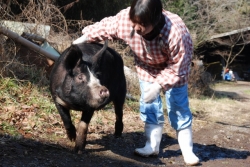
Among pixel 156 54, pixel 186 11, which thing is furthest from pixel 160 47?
pixel 186 11

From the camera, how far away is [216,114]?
8.95 m

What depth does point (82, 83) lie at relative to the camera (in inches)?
162

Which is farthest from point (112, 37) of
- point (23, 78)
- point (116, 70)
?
point (23, 78)

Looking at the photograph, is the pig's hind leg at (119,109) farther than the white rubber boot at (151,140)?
Yes

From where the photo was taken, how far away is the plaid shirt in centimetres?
399

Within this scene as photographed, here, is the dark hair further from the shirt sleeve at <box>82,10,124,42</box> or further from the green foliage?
the green foliage

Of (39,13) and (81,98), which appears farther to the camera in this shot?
(39,13)

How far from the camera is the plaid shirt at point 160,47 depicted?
3990 mm

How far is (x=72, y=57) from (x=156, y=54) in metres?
0.85

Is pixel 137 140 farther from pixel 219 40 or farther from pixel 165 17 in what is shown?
pixel 219 40

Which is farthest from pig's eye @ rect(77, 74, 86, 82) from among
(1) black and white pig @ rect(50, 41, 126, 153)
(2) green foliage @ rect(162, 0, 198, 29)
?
(2) green foliage @ rect(162, 0, 198, 29)

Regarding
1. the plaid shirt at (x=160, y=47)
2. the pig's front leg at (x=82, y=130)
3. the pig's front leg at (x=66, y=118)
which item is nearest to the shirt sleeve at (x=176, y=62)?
the plaid shirt at (x=160, y=47)

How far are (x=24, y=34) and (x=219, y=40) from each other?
1680cm

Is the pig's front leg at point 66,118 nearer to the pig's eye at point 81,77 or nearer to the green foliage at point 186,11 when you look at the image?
the pig's eye at point 81,77
